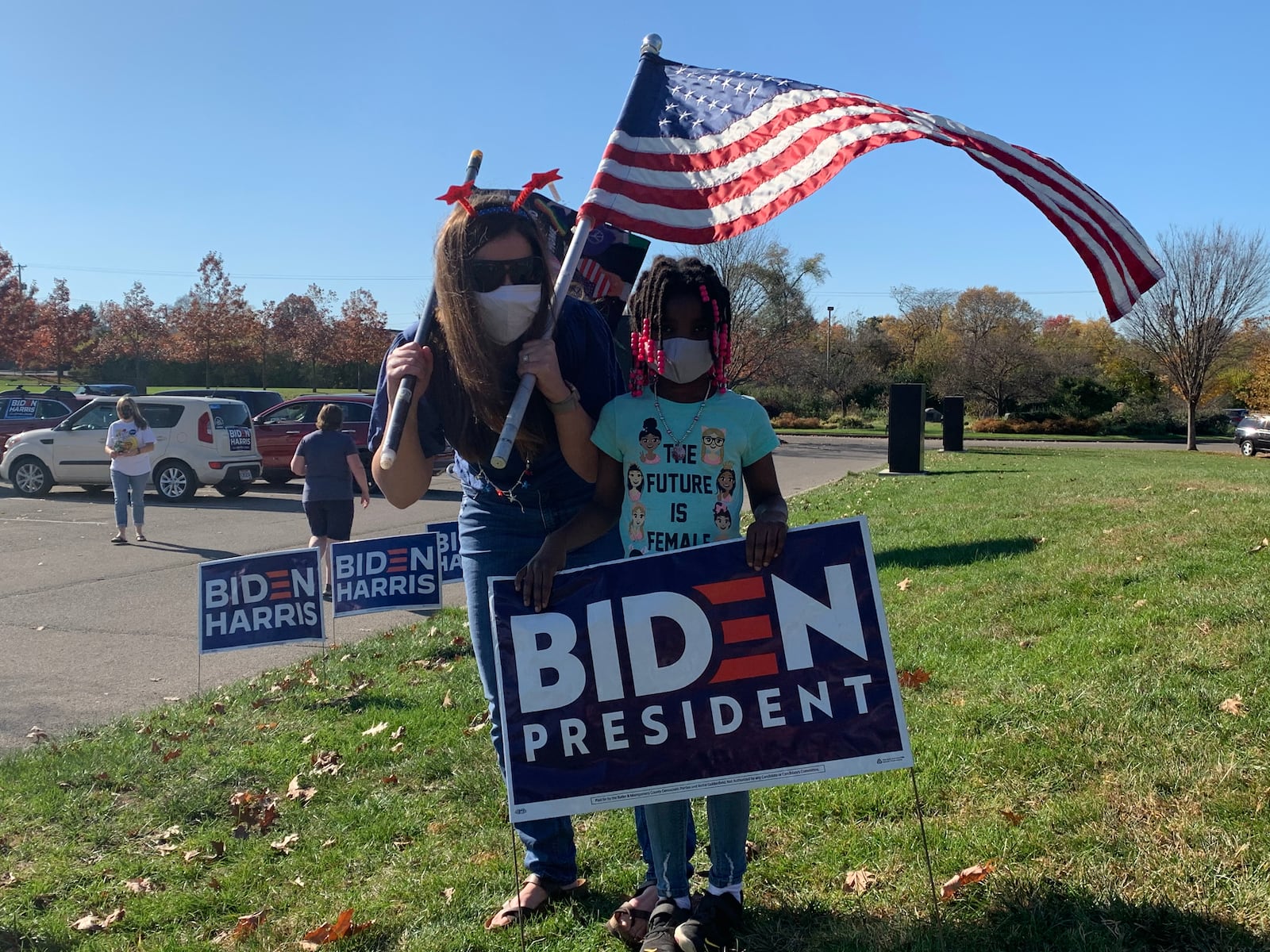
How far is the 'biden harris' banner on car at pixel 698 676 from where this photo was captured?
2891mm

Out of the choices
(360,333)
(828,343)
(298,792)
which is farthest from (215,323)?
(298,792)

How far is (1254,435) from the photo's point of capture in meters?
33.6

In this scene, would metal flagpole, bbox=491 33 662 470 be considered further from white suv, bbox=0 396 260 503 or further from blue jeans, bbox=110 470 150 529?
white suv, bbox=0 396 260 503

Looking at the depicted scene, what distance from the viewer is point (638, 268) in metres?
4.51

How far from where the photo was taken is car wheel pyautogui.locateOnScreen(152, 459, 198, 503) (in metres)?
18.5

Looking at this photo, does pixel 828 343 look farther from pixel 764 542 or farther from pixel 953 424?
pixel 764 542

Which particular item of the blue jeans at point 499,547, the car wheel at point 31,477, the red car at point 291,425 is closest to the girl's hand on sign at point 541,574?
the blue jeans at point 499,547

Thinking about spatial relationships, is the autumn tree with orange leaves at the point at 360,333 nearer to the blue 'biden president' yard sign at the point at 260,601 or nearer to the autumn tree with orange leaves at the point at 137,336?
the autumn tree with orange leaves at the point at 137,336

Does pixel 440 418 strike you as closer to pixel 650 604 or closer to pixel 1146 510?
pixel 650 604

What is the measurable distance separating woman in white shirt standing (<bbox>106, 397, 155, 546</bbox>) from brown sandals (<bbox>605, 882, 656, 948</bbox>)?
1194cm

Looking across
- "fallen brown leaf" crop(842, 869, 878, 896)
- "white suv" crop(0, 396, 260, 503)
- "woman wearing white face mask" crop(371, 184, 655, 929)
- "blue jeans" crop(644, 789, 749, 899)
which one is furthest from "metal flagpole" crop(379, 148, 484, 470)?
"white suv" crop(0, 396, 260, 503)

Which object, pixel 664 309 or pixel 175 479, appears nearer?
pixel 664 309

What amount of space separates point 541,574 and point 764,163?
4.73ft

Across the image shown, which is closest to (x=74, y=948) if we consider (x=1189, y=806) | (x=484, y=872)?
(x=484, y=872)
